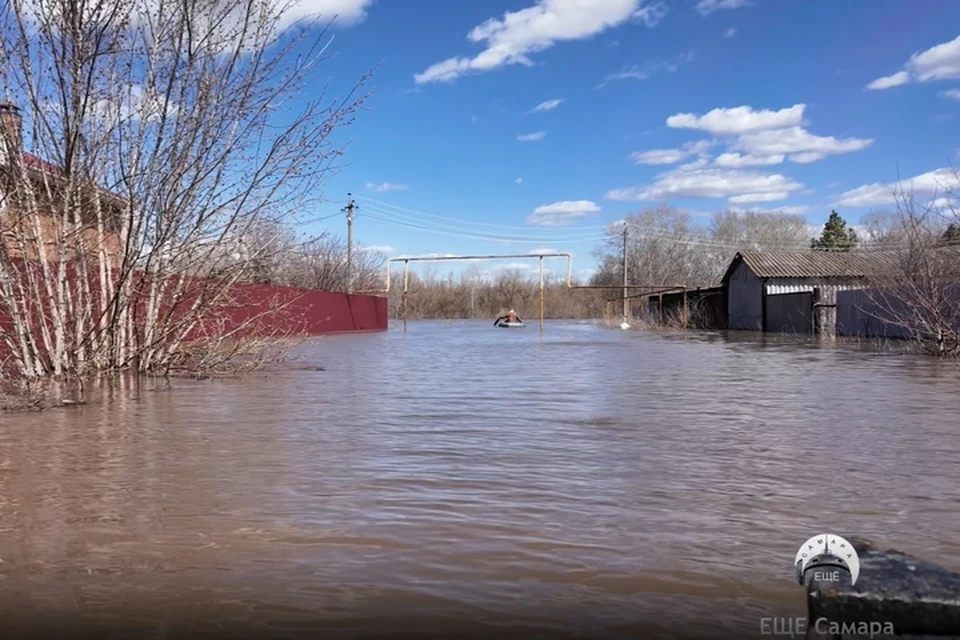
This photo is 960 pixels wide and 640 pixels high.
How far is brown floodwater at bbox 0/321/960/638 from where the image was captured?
9.16 feet

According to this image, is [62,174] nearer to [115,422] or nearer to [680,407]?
[115,422]

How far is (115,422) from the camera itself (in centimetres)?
709

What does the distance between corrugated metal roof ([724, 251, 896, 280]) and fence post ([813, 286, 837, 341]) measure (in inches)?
A: 299

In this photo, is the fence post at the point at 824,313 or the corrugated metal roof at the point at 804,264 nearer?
the fence post at the point at 824,313

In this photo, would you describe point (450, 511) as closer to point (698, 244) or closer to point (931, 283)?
point (931, 283)

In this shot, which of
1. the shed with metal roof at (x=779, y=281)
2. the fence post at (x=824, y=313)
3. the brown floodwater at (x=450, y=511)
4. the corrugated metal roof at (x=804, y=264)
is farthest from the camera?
the corrugated metal roof at (x=804, y=264)

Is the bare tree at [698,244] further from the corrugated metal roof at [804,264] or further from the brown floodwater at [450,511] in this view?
the brown floodwater at [450,511]

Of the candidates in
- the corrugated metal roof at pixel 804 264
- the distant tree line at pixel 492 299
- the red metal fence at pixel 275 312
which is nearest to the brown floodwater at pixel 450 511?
the red metal fence at pixel 275 312

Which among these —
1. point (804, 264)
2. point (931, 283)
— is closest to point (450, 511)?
point (931, 283)

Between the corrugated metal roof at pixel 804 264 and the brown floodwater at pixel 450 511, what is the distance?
29.5 meters

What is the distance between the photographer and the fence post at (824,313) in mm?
26594

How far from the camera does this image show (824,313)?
27078 mm

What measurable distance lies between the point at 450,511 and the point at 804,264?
37.1 meters

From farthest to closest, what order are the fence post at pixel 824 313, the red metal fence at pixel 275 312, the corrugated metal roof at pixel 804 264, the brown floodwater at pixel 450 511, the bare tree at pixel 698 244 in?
the bare tree at pixel 698 244, the corrugated metal roof at pixel 804 264, the fence post at pixel 824 313, the red metal fence at pixel 275 312, the brown floodwater at pixel 450 511
